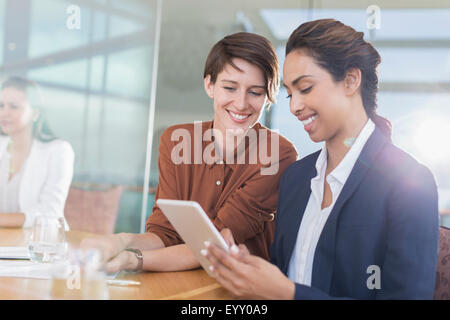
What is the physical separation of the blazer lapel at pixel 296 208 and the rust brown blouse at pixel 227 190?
0.22m

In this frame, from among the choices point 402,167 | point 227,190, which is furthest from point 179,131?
point 402,167

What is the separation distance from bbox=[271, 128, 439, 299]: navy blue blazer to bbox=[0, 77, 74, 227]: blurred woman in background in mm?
1556

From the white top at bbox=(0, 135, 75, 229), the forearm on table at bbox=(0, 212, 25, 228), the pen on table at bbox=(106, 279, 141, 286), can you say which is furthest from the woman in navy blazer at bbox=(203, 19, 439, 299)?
the white top at bbox=(0, 135, 75, 229)

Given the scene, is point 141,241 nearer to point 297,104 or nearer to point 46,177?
point 297,104

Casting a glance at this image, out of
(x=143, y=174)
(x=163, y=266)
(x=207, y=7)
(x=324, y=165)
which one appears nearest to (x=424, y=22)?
(x=207, y=7)

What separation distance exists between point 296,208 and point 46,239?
74 cm

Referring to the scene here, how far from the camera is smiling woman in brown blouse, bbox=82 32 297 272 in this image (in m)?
1.75

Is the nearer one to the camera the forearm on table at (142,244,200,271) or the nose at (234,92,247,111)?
the forearm on table at (142,244,200,271)

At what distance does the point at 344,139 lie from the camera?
4.66 feet

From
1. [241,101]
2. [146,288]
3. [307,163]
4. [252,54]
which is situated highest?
[252,54]

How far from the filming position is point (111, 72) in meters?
4.35

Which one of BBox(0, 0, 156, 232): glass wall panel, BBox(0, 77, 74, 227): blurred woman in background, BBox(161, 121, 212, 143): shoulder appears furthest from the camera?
BBox(0, 0, 156, 232): glass wall panel

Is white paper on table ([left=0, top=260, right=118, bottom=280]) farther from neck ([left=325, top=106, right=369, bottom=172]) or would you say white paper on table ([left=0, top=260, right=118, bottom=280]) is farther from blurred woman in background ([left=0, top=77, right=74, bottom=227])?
blurred woman in background ([left=0, top=77, right=74, bottom=227])
